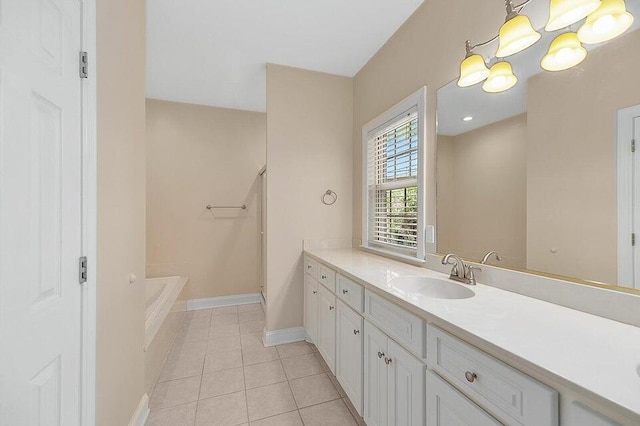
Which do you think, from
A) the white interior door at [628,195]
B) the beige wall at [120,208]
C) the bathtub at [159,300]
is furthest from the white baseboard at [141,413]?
the white interior door at [628,195]

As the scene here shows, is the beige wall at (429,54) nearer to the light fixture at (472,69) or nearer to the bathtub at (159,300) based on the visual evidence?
the light fixture at (472,69)

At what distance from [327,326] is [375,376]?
65 cm

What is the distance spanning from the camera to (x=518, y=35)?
3.51 ft

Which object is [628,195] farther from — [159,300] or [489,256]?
[159,300]

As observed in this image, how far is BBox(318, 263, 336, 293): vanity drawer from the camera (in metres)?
1.80

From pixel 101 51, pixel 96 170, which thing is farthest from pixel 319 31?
pixel 96 170

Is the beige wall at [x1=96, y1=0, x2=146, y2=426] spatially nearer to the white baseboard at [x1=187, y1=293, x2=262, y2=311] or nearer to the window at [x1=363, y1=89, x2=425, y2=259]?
the window at [x1=363, y1=89, x2=425, y2=259]

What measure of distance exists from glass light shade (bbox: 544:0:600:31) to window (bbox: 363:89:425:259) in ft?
2.61

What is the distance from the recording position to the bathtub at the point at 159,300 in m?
1.91

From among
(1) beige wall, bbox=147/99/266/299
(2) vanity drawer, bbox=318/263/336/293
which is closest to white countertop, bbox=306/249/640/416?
(2) vanity drawer, bbox=318/263/336/293

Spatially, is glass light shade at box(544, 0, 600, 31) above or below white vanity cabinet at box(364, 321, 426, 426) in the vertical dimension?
above

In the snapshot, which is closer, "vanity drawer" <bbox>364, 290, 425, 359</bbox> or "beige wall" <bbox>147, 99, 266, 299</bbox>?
"vanity drawer" <bbox>364, 290, 425, 359</bbox>

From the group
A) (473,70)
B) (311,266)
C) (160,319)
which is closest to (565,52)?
(473,70)

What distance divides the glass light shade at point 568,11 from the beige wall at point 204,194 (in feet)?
10.5
